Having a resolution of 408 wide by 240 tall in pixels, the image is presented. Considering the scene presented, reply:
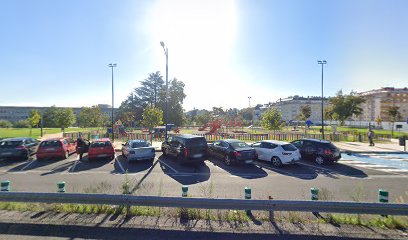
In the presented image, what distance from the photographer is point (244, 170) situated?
11852 millimetres

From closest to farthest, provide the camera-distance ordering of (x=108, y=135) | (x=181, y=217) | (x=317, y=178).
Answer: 1. (x=181, y=217)
2. (x=317, y=178)
3. (x=108, y=135)

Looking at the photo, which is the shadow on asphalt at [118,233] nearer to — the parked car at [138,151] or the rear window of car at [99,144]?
the parked car at [138,151]

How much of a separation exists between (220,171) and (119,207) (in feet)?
22.3

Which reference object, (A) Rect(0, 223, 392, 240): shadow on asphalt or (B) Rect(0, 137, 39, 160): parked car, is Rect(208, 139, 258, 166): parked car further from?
(B) Rect(0, 137, 39, 160): parked car

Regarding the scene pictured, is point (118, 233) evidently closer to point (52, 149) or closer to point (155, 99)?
point (52, 149)

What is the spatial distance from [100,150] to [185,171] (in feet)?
19.4

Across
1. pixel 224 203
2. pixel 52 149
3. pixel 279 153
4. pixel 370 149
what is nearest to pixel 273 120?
pixel 370 149

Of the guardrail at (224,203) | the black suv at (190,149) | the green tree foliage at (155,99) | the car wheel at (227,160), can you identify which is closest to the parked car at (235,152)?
the car wheel at (227,160)

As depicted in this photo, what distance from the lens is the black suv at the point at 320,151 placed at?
13.4m

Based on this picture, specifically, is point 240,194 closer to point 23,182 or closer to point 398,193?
point 398,193

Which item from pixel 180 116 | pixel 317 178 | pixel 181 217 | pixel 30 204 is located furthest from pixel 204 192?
pixel 180 116

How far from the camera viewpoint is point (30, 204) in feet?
18.9

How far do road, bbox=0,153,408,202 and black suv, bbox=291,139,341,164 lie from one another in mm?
475

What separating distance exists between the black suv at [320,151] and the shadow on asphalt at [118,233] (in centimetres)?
1028
